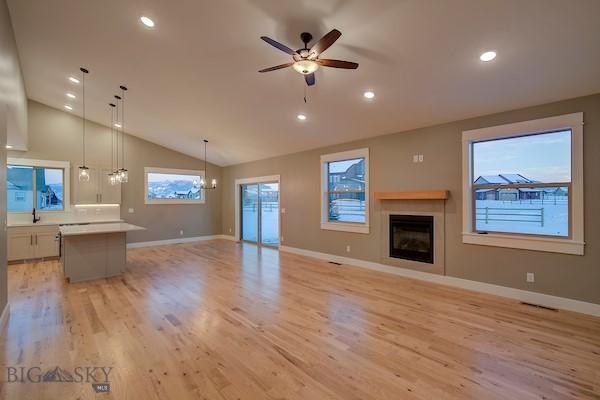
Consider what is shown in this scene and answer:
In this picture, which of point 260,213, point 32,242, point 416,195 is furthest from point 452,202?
point 32,242

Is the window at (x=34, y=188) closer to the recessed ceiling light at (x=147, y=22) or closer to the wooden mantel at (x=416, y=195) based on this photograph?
the recessed ceiling light at (x=147, y=22)

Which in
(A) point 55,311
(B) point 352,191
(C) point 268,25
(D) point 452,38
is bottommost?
(A) point 55,311

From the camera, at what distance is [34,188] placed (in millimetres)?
6664

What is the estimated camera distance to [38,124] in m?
6.77

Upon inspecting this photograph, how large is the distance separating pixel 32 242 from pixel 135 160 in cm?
309

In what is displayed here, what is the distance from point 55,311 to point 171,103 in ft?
12.8

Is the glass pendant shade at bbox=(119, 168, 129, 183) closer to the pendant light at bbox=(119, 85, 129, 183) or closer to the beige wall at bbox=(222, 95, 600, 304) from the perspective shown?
the pendant light at bbox=(119, 85, 129, 183)

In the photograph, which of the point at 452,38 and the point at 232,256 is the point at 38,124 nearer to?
the point at 232,256

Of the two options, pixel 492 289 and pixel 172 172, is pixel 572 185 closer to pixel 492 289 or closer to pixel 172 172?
pixel 492 289

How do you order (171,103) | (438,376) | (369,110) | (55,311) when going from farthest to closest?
(171,103)
(369,110)
(55,311)
(438,376)

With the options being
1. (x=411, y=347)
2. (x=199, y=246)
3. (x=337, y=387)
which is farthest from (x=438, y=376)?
(x=199, y=246)

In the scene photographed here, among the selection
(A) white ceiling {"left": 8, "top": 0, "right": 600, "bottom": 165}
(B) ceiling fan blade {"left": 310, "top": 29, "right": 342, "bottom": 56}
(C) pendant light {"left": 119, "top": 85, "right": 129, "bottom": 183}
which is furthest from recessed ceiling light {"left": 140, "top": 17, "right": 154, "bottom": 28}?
(C) pendant light {"left": 119, "top": 85, "right": 129, "bottom": 183}

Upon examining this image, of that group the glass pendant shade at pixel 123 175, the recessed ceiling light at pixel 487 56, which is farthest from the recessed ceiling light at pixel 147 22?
the recessed ceiling light at pixel 487 56

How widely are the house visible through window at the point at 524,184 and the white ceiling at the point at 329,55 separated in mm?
598
